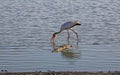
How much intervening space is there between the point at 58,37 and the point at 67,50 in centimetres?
181

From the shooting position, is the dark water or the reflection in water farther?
the reflection in water

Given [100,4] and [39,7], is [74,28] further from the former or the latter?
[100,4]

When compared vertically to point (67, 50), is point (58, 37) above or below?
above

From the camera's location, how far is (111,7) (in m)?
23.5

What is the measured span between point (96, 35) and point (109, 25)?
2.20 meters

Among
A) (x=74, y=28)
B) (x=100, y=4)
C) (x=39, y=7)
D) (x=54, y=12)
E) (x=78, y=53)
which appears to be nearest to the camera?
(x=78, y=53)

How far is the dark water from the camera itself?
11.9 m

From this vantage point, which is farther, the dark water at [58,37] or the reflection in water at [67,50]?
the reflection in water at [67,50]

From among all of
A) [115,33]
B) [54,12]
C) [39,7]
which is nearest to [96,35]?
[115,33]

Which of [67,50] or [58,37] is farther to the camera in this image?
[58,37]

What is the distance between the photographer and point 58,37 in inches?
631

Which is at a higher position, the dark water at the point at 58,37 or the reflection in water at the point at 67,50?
the dark water at the point at 58,37

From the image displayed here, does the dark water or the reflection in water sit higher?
the dark water

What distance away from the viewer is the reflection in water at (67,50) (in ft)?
43.7
